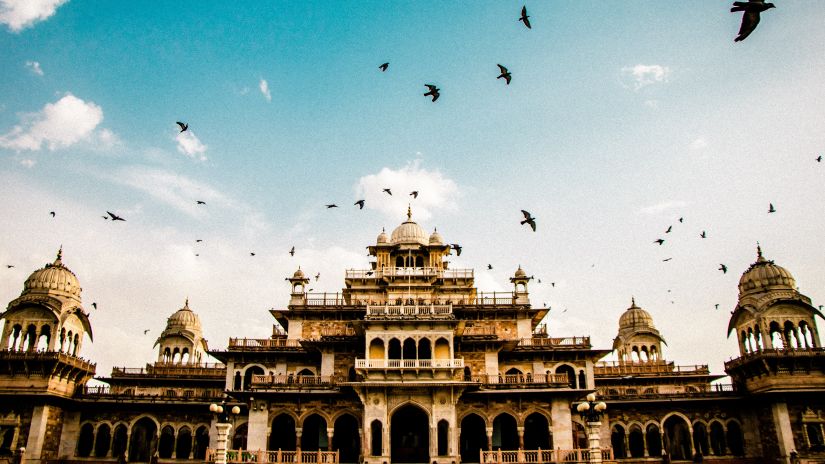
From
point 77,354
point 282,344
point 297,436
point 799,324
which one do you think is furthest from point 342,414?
point 799,324

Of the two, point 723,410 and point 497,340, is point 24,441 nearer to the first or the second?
point 497,340

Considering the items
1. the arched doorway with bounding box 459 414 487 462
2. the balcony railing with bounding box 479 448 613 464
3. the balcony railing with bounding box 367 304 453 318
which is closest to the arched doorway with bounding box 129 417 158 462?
the balcony railing with bounding box 367 304 453 318

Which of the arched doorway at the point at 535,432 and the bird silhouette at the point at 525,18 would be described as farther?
the arched doorway at the point at 535,432

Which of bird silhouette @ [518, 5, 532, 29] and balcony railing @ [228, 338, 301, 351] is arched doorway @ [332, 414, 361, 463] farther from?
bird silhouette @ [518, 5, 532, 29]

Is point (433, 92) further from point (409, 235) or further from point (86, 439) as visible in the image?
point (86, 439)

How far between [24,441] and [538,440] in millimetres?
32630

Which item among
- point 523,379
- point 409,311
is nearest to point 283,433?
point 409,311

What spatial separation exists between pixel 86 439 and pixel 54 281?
11.2m

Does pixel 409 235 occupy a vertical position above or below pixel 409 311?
above

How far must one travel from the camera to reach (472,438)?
38.9m

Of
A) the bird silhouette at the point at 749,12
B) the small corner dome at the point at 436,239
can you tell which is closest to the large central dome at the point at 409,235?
the small corner dome at the point at 436,239

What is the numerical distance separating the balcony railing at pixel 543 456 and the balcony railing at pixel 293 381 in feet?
33.4

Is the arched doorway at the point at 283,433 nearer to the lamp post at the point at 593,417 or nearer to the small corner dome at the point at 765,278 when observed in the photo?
→ the lamp post at the point at 593,417

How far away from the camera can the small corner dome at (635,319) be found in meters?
54.5
